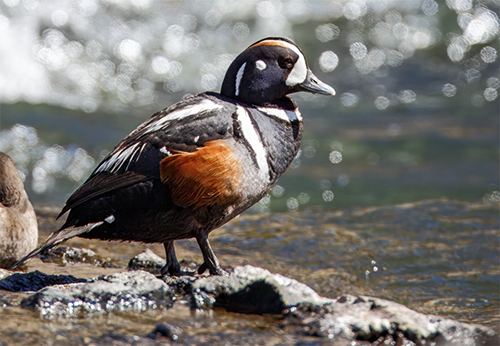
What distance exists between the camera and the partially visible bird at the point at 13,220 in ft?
14.9

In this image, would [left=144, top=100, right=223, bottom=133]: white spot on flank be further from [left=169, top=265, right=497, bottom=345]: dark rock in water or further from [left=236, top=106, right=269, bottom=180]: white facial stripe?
[left=169, top=265, right=497, bottom=345]: dark rock in water

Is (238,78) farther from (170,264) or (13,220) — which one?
(13,220)

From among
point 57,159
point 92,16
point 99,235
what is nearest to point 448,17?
point 92,16

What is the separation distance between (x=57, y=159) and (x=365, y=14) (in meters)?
8.37

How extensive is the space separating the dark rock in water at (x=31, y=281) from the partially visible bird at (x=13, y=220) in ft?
2.17

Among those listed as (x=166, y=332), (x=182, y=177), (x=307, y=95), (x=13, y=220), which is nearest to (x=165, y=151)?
(x=182, y=177)

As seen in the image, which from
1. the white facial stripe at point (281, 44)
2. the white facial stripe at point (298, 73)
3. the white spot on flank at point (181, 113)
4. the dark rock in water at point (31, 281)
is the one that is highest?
the white facial stripe at point (281, 44)

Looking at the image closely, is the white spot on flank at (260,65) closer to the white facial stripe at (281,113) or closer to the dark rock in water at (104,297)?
the white facial stripe at (281,113)

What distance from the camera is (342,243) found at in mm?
6637

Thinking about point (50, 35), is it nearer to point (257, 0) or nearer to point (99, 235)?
point (257, 0)

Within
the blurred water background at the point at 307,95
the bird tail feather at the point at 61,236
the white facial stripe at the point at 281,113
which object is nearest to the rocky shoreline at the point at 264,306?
the bird tail feather at the point at 61,236

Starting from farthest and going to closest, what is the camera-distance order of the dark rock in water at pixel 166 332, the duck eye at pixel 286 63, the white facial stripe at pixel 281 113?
1. the duck eye at pixel 286 63
2. the white facial stripe at pixel 281 113
3. the dark rock in water at pixel 166 332

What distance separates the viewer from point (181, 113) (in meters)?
Result: 3.95

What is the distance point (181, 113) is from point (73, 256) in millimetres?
1769
